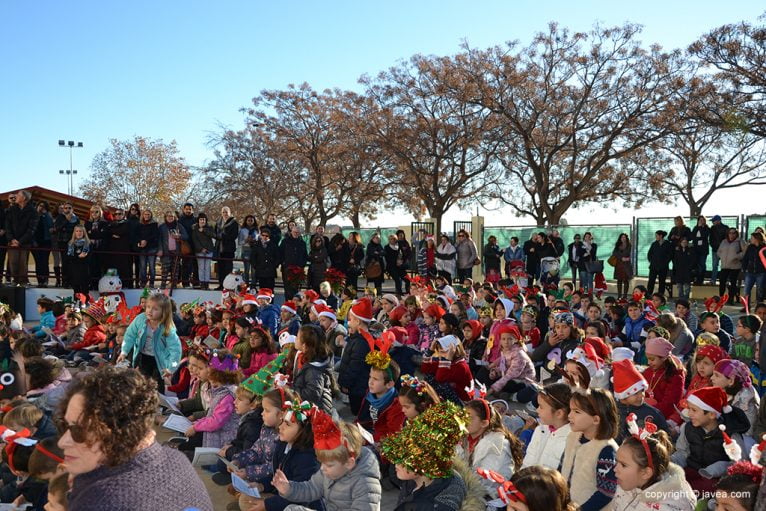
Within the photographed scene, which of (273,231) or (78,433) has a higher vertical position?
(273,231)

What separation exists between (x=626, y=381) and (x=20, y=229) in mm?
13949

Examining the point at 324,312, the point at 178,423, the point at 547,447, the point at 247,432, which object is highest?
the point at 324,312

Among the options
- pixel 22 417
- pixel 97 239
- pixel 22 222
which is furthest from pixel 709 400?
pixel 22 222

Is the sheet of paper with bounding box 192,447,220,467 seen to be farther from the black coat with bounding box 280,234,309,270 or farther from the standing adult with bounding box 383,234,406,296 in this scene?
the standing adult with bounding box 383,234,406,296

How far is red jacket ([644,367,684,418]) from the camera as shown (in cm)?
630

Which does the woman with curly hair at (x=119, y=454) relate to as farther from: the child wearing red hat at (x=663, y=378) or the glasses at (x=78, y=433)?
the child wearing red hat at (x=663, y=378)

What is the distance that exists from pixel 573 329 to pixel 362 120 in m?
27.7

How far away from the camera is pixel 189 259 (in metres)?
16.5

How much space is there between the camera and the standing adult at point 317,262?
16.8 metres

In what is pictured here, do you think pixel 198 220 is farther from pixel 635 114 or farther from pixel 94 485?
Result: pixel 635 114

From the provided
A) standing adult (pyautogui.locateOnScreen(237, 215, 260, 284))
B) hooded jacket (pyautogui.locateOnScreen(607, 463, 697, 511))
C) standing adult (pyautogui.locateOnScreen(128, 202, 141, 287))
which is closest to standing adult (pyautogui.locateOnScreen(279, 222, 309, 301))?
standing adult (pyautogui.locateOnScreen(237, 215, 260, 284))

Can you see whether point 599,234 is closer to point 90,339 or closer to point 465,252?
point 465,252

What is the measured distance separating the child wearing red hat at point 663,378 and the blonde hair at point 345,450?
314 centimetres

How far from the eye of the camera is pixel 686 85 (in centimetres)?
2706
